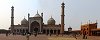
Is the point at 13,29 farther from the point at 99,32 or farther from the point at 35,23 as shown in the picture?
the point at 99,32

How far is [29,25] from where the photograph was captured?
65.3 metres

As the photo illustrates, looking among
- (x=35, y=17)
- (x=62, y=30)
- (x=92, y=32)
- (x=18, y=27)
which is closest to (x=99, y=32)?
(x=92, y=32)

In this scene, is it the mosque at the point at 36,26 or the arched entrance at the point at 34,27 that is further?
the arched entrance at the point at 34,27

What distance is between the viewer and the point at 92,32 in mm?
55219

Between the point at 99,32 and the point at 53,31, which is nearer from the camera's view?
the point at 99,32

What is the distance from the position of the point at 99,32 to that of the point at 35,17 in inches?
774

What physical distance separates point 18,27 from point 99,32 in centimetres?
2401

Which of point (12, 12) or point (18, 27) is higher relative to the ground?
point (12, 12)

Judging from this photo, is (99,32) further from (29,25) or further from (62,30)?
(29,25)

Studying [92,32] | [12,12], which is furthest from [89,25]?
[12,12]

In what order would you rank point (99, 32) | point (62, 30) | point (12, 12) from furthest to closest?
1. point (12, 12)
2. point (62, 30)
3. point (99, 32)

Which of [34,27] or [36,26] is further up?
[36,26]

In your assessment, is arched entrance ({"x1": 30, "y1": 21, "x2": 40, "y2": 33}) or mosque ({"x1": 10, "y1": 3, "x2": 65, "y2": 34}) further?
arched entrance ({"x1": 30, "y1": 21, "x2": 40, "y2": 33})

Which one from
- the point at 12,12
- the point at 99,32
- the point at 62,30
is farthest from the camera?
the point at 12,12
